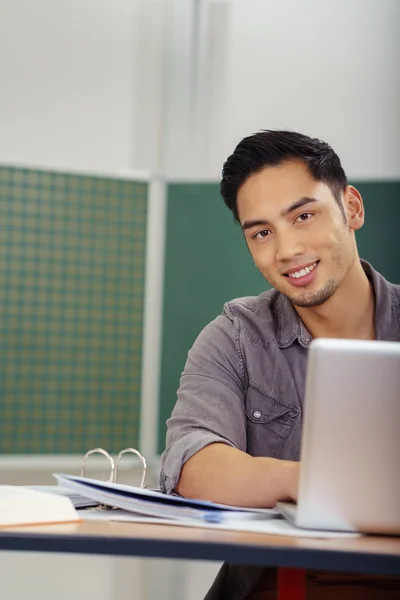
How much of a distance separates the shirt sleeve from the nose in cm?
16

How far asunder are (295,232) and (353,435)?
0.80 meters

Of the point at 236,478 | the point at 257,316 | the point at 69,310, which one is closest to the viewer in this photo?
the point at 236,478

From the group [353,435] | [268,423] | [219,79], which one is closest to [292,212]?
[268,423]

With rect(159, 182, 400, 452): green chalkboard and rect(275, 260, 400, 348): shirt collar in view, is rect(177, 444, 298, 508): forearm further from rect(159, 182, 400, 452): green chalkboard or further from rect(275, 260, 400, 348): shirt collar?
rect(159, 182, 400, 452): green chalkboard

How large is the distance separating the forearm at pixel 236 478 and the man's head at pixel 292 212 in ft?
1.60

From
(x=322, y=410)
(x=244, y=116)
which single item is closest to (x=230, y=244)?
(x=244, y=116)

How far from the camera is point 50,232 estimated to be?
3.35 metres

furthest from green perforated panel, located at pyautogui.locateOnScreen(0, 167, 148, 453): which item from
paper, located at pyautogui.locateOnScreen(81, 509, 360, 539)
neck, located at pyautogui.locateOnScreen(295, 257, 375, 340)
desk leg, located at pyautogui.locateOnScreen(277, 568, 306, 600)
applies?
desk leg, located at pyautogui.locateOnScreen(277, 568, 306, 600)

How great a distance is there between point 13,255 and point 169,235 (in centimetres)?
63

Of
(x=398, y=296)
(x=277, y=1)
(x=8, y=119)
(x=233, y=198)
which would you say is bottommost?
(x=398, y=296)

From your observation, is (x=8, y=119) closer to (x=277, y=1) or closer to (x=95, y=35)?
(x=95, y=35)

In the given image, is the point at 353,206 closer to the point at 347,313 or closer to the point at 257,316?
the point at 347,313

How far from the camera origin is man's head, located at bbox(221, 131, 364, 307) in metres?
1.66

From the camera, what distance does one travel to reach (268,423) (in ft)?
5.16
